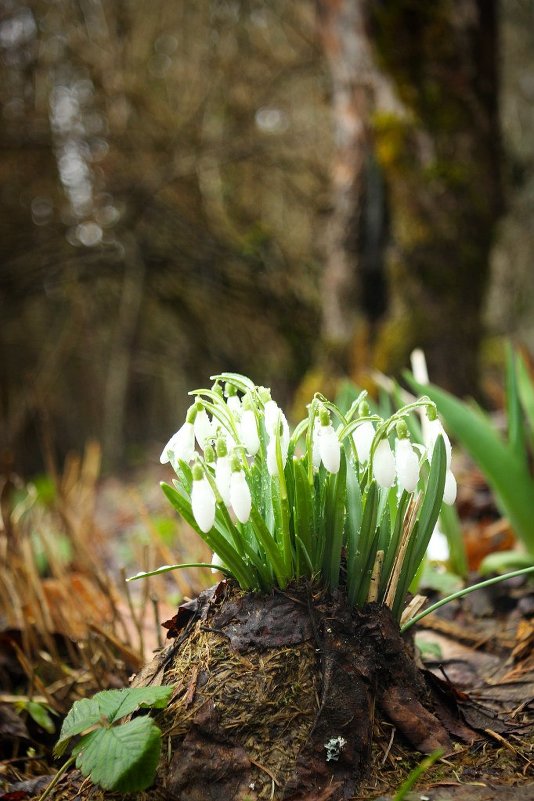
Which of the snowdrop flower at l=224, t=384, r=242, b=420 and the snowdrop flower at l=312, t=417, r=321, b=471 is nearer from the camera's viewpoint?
the snowdrop flower at l=312, t=417, r=321, b=471

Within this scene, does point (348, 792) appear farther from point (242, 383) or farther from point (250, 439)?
point (242, 383)

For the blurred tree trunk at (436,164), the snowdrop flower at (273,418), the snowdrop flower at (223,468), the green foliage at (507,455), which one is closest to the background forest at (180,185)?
the blurred tree trunk at (436,164)

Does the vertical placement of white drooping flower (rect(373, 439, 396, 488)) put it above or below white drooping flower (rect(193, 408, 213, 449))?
below

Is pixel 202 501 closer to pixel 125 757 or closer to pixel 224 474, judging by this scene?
pixel 224 474

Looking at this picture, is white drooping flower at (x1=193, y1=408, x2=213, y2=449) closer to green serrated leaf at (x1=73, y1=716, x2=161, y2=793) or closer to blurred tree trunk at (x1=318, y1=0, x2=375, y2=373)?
green serrated leaf at (x1=73, y1=716, x2=161, y2=793)

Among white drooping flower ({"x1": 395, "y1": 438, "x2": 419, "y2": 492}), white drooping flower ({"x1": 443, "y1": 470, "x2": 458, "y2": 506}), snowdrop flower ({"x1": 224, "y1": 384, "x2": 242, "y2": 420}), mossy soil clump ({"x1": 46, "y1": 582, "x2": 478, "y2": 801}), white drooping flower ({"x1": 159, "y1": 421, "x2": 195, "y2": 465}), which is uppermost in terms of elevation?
snowdrop flower ({"x1": 224, "y1": 384, "x2": 242, "y2": 420})

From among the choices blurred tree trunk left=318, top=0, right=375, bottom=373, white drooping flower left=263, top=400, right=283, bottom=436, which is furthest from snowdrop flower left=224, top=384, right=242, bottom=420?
blurred tree trunk left=318, top=0, right=375, bottom=373

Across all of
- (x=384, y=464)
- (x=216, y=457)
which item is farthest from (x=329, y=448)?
(x=216, y=457)

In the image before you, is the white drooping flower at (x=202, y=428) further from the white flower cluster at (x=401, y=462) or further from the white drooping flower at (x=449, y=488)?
the white drooping flower at (x=449, y=488)
